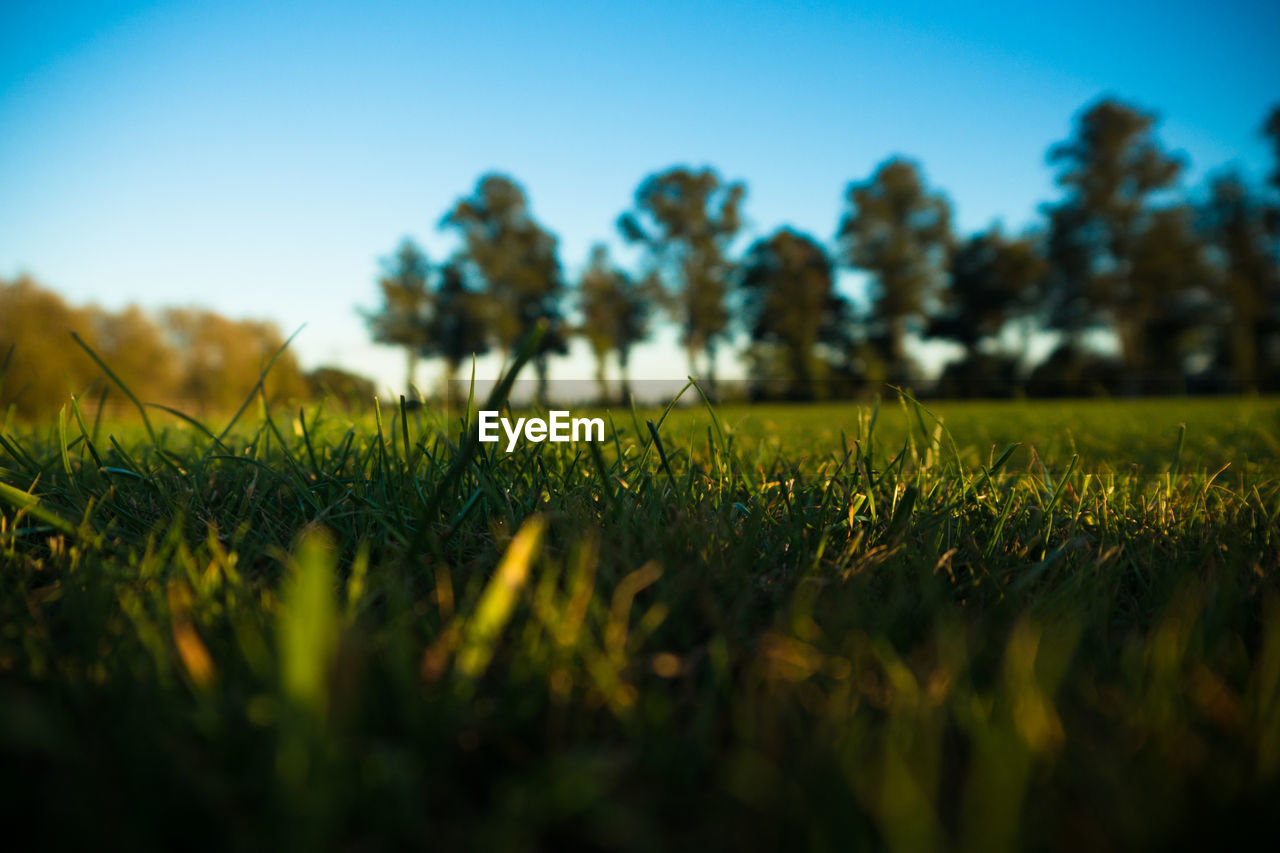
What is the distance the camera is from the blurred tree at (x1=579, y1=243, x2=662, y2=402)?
40719mm

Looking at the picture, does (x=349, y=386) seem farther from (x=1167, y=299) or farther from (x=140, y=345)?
(x=140, y=345)

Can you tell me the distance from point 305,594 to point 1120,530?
1.41 metres

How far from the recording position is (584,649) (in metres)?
0.68

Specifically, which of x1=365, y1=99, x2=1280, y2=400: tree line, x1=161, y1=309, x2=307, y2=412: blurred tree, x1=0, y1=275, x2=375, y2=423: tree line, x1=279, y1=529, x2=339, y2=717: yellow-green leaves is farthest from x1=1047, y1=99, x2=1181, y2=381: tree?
x1=161, y1=309, x2=307, y2=412: blurred tree

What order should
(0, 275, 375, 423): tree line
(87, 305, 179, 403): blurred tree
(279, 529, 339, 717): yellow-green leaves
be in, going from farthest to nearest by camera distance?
(87, 305, 179, 403): blurred tree → (0, 275, 375, 423): tree line → (279, 529, 339, 717): yellow-green leaves

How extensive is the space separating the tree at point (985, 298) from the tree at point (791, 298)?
243 inches

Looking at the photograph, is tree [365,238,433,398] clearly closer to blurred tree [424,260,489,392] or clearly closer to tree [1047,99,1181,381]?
blurred tree [424,260,489,392]

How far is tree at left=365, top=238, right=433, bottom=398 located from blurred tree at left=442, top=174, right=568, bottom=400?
3068 mm

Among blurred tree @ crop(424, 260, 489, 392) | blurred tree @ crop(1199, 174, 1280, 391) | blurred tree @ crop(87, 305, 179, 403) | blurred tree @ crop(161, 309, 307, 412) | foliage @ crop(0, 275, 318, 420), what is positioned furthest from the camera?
blurred tree @ crop(161, 309, 307, 412)

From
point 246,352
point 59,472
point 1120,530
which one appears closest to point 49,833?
point 59,472

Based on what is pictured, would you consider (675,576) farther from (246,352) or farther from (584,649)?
(246,352)

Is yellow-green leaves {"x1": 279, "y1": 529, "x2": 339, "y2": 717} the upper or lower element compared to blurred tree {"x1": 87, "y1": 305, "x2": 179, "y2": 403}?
lower

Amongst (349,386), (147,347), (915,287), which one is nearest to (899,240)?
(915,287)

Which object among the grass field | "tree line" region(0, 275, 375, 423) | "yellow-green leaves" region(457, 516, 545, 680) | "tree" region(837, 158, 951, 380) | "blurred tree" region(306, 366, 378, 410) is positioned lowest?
the grass field
